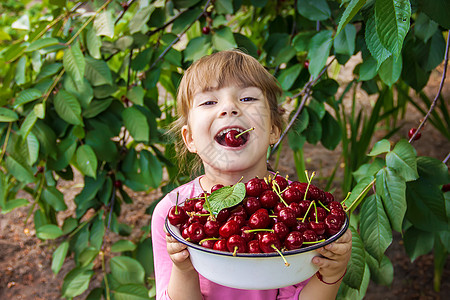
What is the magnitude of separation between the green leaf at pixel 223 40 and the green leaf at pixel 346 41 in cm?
30

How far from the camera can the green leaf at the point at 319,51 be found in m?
1.22

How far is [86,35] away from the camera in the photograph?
55.9 inches

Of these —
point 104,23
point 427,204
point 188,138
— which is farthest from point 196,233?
point 104,23

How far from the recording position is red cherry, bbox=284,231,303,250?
65 cm

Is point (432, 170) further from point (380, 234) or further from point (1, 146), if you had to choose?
point (1, 146)

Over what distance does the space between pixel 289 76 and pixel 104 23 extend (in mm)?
592

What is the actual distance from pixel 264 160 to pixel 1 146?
3.04 feet

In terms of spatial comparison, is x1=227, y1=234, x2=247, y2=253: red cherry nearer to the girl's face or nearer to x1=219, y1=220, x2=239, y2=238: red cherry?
x1=219, y1=220, x2=239, y2=238: red cherry

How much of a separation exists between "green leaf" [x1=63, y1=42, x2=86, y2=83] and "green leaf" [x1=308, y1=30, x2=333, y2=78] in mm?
639

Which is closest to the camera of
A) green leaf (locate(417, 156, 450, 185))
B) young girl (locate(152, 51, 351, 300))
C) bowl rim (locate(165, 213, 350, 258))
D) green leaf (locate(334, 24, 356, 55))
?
bowl rim (locate(165, 213, 350, 258))

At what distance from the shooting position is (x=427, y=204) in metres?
1.11

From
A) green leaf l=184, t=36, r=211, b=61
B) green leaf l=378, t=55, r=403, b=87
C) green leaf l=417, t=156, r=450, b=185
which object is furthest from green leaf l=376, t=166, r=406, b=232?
green leaf l=184, t=36, r=211, b=61

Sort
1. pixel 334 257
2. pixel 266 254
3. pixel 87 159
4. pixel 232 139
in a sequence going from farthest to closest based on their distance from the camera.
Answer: pixel 87 159 < pixel 232 139 < pixel 334 257 < pixel 266 254

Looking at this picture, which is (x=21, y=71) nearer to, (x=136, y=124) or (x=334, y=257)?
(x=136, y=124)
